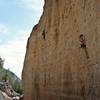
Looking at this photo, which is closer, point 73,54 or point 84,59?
point 84,59

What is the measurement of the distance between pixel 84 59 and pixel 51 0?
782 centimetres

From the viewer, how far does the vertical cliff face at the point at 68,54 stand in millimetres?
10703

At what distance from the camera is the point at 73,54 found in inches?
518

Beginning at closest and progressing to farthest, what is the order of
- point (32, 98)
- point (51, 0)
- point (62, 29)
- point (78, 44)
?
1. point (78, 44)
2. point (62, 29)
3. point (51, 0)
4. point (32, 98)

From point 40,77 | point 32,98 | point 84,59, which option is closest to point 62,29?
point 84,59

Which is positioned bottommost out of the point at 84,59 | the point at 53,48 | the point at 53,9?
the point at 84,59

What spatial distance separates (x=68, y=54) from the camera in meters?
13.9

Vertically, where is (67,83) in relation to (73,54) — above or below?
below

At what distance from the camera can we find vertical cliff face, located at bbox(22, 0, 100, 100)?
35.1ft

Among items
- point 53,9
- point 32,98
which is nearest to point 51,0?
point 53,9

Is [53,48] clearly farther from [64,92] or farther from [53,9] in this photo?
[64,92]

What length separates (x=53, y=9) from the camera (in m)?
17.8

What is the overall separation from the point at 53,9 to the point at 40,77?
4.52 m

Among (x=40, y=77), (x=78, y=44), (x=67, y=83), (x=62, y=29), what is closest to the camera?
(x=78, y=44)
